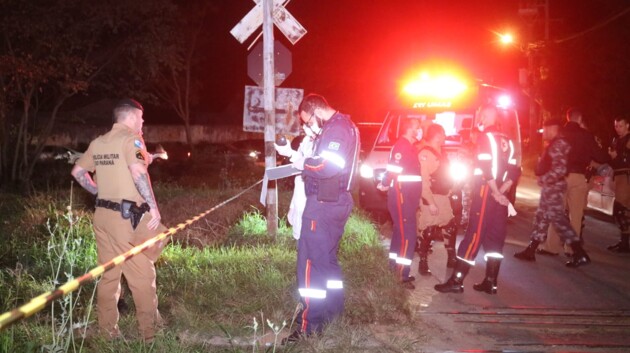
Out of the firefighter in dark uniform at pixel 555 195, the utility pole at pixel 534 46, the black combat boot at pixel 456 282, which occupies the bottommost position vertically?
the black combat boot at pixel 456 282

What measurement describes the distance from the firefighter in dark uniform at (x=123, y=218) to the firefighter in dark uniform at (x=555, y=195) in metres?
5.42

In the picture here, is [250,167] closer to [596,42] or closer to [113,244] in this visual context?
[596,42]

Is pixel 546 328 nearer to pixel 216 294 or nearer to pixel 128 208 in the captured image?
pixel 216 294

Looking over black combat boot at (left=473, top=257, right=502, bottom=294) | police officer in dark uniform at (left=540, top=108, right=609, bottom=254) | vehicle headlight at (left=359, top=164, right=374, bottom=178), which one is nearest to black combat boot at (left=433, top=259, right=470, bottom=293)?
black combat boot at (left=473, top=257, right=502, bottom=294)

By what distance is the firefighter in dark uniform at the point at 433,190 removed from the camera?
7.49 meters

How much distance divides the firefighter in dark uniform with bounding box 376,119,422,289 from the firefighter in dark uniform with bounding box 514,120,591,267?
2.33 m

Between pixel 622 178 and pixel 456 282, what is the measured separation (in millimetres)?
3870

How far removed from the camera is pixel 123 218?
15.9ft

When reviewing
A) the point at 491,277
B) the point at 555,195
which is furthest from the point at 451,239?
the point at 555,195

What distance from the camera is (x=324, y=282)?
A: 511 centimetres

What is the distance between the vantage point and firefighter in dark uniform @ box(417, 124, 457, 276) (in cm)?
749

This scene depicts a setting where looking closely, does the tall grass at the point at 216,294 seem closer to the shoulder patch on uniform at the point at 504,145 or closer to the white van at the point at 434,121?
the shoulder patch on uniform at the point at 504,145

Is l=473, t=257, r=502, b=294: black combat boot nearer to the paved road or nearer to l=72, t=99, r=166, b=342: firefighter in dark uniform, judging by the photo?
the paved road

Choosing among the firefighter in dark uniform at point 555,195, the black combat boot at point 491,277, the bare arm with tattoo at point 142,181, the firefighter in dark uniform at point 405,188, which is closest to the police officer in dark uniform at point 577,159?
the firefighter in dark uniform at point 555,195
